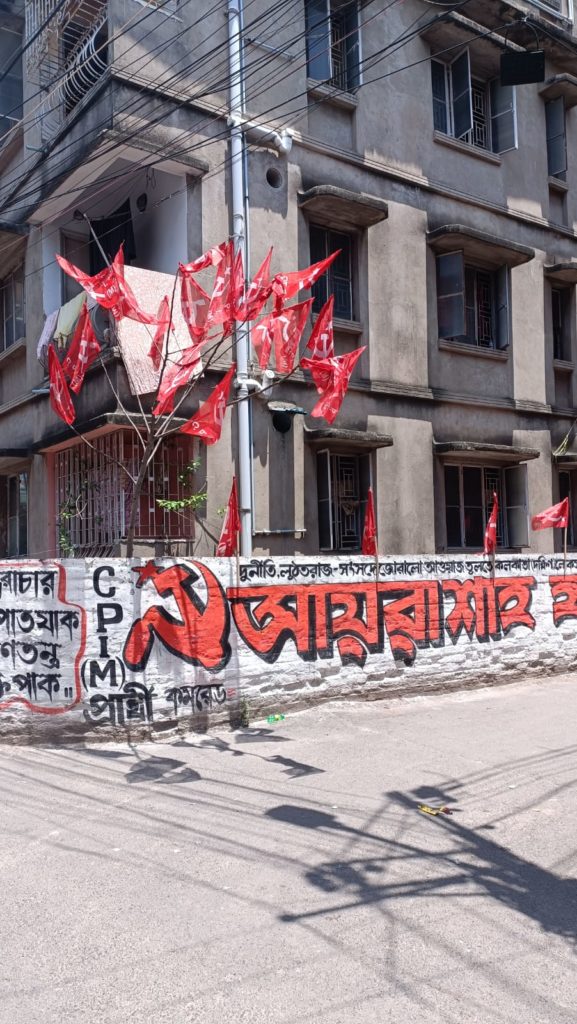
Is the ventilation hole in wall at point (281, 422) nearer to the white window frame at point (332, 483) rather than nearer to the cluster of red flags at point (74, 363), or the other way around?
the white window frame at point (332, 483)

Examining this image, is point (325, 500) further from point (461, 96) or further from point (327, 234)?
point (461, 96)

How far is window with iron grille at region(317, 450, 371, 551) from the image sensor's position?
12.1 meters

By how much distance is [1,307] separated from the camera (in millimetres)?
14719

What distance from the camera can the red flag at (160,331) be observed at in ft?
30.1

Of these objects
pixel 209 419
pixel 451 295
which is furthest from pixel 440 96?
pixel 209 419

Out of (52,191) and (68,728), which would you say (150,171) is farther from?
(68,728)

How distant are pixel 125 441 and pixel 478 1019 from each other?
8.55m

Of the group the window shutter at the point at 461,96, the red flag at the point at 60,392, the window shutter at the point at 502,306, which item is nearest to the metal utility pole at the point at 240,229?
the red flag at the point at 60,392

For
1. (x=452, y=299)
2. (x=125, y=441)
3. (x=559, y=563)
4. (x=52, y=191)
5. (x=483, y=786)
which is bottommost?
(x=483, y=786)

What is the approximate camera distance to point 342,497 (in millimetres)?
12562

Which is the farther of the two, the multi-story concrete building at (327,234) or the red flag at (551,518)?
the red flag at (551,518)

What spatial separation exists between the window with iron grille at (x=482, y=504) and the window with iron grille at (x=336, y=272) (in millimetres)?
3180

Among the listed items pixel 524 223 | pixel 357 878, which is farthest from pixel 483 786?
pixel 524 223

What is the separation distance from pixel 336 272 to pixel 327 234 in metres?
0.57
